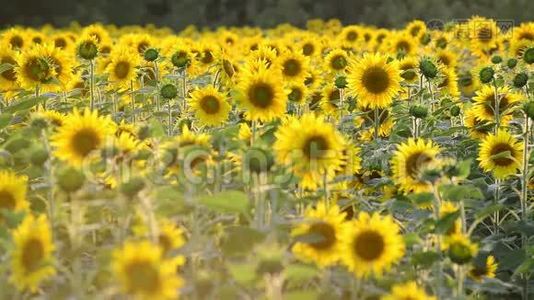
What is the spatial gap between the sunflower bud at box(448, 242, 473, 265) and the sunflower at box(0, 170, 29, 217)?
3.90 ft

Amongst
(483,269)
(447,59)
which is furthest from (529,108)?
(447,59)

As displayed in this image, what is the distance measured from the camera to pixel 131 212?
106 inches

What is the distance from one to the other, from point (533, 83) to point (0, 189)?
299 cm

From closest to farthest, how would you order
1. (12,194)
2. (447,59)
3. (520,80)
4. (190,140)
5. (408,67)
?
(12,194) → (190,140) → (520,80) → (408,67) → (447,59)

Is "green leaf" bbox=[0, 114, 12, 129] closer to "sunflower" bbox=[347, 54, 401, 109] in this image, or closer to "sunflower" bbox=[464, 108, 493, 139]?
"sunflower" bbox=[347, 54, 401, 109]

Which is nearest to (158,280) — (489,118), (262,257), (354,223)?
(262,257)

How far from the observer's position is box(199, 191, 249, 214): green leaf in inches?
104

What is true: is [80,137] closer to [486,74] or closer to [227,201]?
[227,201]

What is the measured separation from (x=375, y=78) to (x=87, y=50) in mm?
1364

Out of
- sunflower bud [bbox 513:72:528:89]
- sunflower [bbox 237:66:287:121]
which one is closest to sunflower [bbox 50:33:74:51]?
sunflower bud [bbox 513:72:528:89]

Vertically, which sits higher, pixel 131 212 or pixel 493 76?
pixel 493 76

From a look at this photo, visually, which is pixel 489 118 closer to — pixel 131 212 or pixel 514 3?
pixel 131 212

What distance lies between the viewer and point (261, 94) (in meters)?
3.45

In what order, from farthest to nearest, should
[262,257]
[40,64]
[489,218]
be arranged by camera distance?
1. [489,218]
2. [40,64]
3. [262,257]
